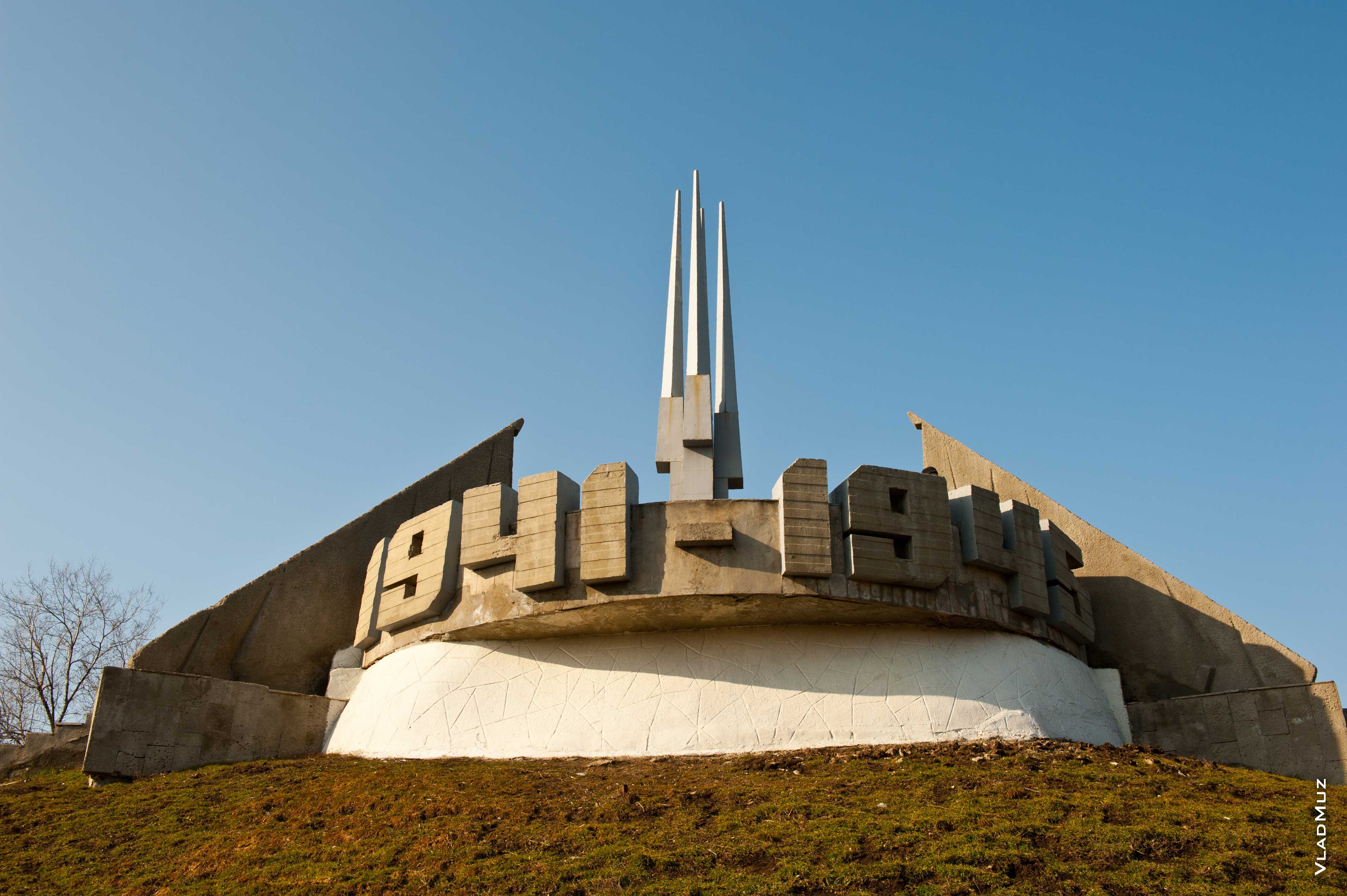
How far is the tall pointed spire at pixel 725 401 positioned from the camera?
70.7 feet

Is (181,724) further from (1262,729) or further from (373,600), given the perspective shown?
(1262,729)

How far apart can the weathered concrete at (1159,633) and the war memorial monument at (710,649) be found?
9 centimetres

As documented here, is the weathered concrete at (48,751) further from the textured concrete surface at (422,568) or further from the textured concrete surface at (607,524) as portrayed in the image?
the textured concrete surface at (607,524)

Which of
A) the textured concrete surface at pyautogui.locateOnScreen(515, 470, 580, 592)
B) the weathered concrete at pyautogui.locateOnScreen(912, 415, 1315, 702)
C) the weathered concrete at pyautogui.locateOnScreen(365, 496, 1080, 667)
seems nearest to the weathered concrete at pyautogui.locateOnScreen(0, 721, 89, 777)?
the weathered concrete at pyautogui.locateOnScreen(365, 496, 1080, 667)

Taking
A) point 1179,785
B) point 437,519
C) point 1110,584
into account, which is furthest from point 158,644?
point 1110,584

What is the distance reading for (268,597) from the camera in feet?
72.4

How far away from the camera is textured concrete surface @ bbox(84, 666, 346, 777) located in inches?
655

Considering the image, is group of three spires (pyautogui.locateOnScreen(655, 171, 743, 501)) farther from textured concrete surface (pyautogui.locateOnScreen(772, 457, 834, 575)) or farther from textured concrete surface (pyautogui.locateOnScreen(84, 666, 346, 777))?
textured concrete surface (pyautogui.locateOnScreen(84, 666, 346, 777))

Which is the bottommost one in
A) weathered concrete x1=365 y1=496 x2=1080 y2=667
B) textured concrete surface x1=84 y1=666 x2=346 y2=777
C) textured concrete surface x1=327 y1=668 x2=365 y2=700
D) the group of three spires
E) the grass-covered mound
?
the grass-covered mound

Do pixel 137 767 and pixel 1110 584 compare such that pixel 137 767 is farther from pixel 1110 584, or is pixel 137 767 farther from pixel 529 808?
pixel 1110 584

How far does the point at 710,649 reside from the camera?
1764cm

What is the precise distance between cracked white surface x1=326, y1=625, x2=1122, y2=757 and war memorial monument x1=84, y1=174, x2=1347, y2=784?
41 mm

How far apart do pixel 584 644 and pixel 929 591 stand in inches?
245

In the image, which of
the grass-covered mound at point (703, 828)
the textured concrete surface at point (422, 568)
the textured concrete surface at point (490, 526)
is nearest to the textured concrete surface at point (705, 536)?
the textured concrete surface at point (490, 526)
